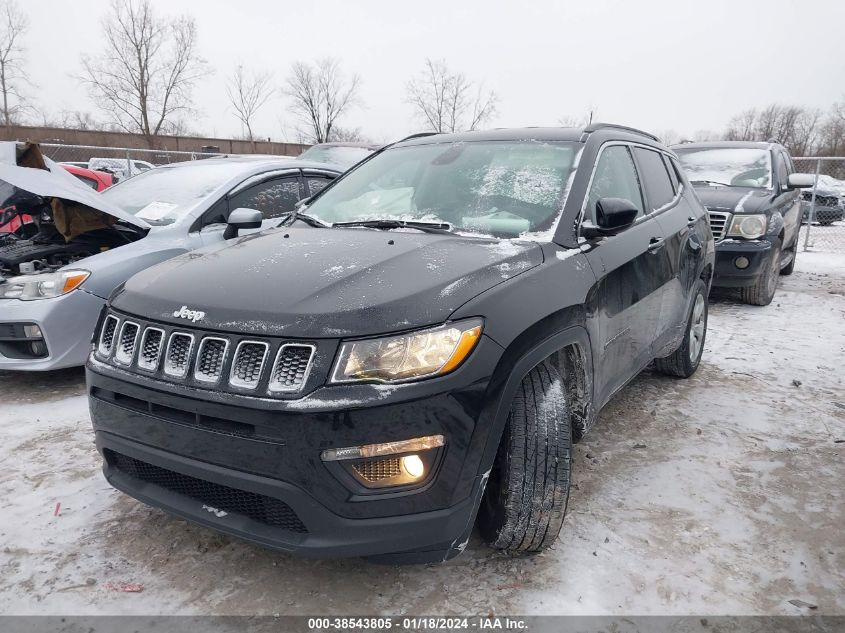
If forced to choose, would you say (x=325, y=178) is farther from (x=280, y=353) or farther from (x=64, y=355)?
(x=280, y=353)

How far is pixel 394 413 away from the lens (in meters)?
1.88

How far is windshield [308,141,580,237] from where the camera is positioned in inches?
111

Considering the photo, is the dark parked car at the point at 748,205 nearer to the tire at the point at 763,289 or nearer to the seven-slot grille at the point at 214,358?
the tire at the point at 763,289

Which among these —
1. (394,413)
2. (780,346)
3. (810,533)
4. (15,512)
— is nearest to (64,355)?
(15,512)

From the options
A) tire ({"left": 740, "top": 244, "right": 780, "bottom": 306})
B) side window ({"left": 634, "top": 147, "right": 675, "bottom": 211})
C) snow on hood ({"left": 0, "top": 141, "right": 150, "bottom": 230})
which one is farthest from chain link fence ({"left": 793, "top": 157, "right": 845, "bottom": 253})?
snow on hood ({"left": 0, "top": 141, "right": 150, "bottom": 230})

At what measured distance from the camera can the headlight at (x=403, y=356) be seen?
1904 mm

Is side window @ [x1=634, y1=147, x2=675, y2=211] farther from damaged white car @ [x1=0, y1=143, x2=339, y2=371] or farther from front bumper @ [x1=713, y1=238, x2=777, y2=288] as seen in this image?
front bumper @ [x1=713, y1=238, x2=777, y2=288]

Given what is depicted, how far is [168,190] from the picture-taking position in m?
5.16

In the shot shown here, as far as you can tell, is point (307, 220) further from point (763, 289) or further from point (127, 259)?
point (763, 289)

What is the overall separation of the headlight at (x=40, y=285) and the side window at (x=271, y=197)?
53.8 inches

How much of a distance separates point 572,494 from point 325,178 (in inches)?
158

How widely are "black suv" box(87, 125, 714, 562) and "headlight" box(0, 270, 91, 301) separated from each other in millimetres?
1799

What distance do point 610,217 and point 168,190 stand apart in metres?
3.89

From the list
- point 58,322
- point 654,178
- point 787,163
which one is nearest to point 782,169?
point 787,163
